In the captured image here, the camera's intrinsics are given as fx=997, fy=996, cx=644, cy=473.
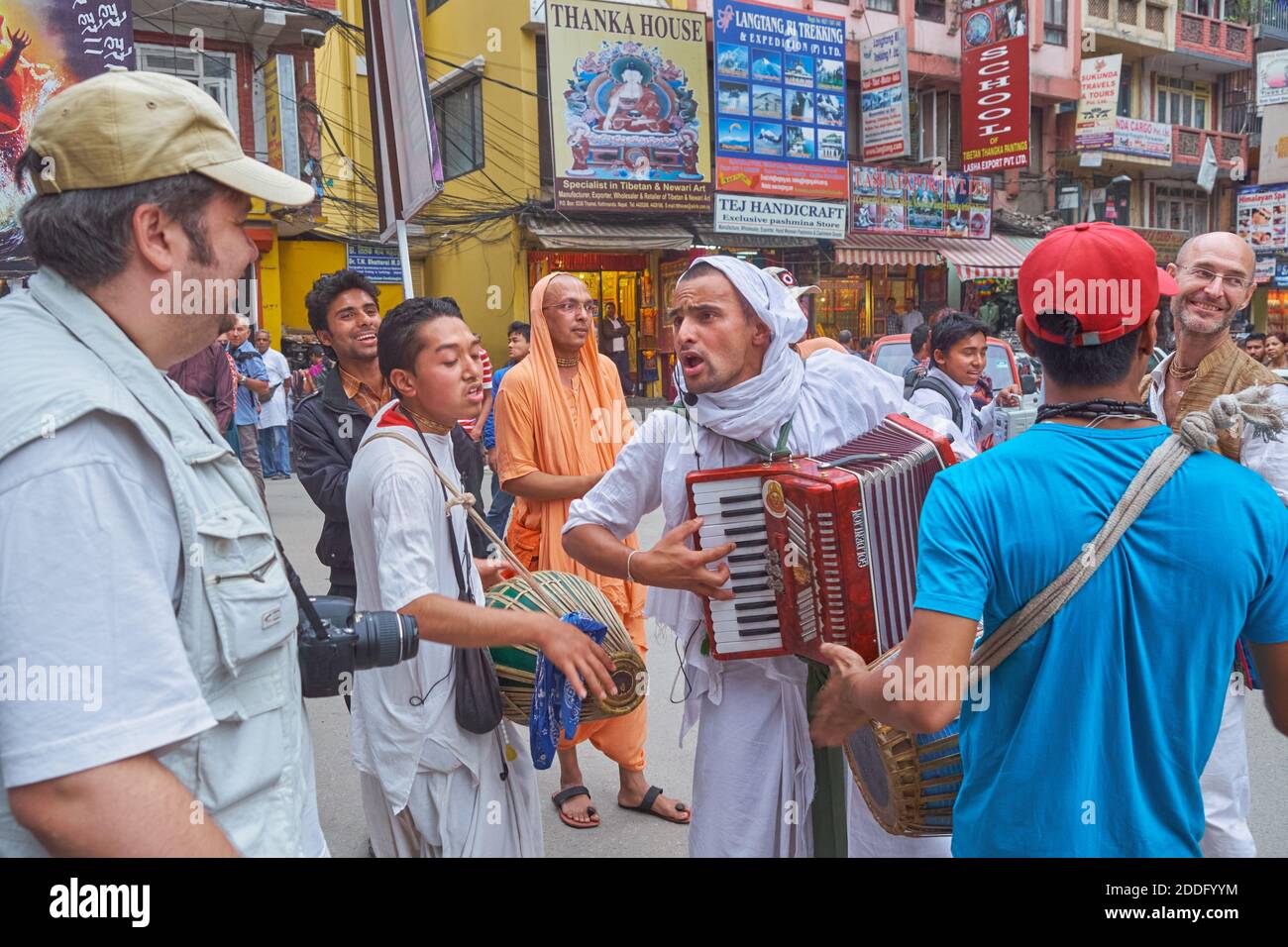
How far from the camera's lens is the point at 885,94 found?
21375 millimetres

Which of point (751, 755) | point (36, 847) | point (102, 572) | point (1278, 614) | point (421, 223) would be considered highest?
point (421, 223)

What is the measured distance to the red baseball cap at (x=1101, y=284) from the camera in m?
1.72

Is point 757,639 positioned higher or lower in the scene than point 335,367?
lower

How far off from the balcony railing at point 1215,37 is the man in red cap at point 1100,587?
32177 mm

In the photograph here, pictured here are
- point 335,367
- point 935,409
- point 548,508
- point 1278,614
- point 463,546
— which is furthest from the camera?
point 935,409

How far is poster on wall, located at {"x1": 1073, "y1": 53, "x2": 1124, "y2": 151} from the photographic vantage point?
25188 mm

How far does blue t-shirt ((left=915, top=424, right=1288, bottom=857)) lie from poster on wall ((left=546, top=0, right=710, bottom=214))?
17087 mm

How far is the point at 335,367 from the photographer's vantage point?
13.5 feet

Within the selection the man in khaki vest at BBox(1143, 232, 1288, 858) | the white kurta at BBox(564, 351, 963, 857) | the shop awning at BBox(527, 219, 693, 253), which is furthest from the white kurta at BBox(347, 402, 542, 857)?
the shop awning at BBox(527, 219, 693, 253)

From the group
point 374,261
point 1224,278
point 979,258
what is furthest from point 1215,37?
point 1224,278

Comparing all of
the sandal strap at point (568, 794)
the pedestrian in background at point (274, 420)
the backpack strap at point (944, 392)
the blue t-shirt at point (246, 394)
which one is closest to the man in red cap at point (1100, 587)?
the sandal strap at point (568, 794)
